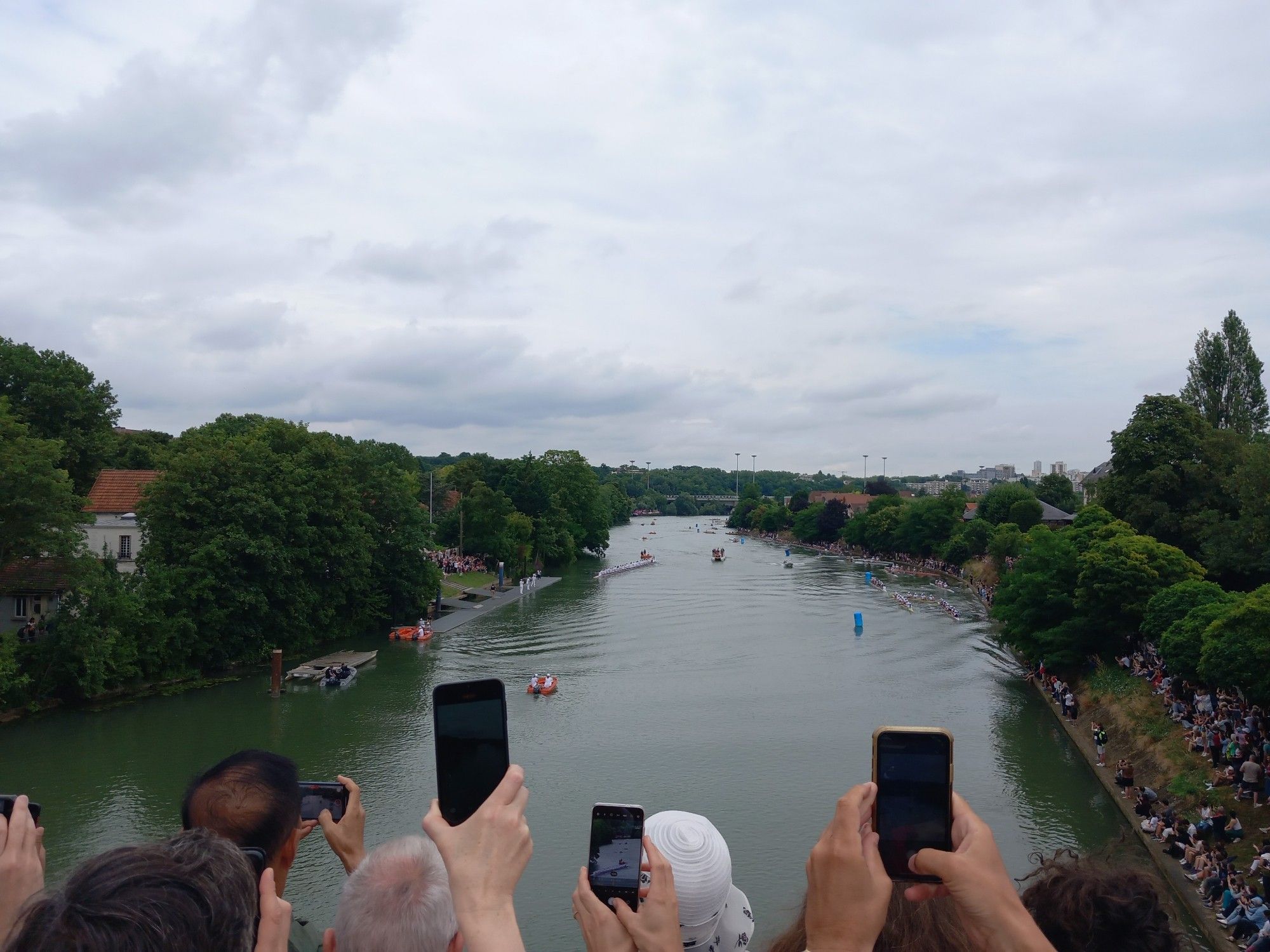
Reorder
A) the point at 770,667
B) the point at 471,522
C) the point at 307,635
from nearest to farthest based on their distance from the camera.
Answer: the point at 770,667 < the point at 307,635 < the point at 471,522

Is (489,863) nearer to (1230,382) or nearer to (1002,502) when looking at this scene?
(1230,382)

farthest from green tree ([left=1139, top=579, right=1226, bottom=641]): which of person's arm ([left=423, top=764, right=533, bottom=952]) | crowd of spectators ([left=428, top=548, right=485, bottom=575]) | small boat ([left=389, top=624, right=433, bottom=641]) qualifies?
crowd of spectators ([left=428, top=548, right=485, bottom=575])

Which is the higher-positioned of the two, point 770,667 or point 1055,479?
point 1055,479

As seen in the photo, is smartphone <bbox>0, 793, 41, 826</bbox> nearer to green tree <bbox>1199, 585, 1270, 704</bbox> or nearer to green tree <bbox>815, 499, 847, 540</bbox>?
green tree <bbox>1199, 585, 1270, 704</bbox>

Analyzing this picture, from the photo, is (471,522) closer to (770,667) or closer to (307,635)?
(307,635)

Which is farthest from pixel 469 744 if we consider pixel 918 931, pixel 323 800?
pixel 323 800

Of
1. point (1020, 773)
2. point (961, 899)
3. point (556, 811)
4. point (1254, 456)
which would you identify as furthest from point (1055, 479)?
point (961, 899)
